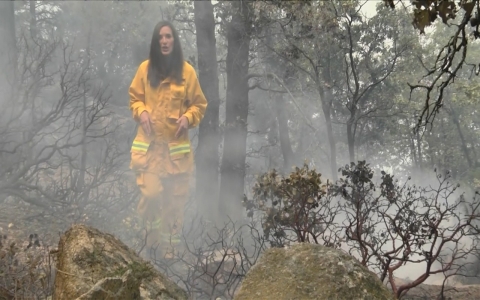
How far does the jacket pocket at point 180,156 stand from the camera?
21.0ft

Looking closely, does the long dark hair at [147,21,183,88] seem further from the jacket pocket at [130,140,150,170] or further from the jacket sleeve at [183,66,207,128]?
the jacket pocket at [130,140,150,170]

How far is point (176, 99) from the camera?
638 cm

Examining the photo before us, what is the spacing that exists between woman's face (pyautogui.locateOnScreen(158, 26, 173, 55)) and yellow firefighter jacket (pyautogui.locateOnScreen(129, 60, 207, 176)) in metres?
0.31

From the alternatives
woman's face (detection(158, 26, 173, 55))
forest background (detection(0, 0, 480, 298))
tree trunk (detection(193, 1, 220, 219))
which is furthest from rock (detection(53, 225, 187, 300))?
tree trunk (detection(193, 1, 220, 219))

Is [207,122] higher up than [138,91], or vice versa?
[138,91]

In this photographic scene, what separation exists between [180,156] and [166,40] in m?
1.43

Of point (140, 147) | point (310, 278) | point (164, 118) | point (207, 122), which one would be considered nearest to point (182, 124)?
point (164, 118)

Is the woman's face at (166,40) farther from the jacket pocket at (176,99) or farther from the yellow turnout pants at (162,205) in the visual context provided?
the yellow turnout pants at (162,205)

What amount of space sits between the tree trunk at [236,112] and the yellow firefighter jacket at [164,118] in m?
2.95

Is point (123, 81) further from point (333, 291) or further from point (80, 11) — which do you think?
point (333, 291)

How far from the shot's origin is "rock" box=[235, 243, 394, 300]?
2322 mm

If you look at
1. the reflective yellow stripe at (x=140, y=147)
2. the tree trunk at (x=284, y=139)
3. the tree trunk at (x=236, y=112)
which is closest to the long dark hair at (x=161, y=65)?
the reflective yellow stripe at (x=140, y=147)

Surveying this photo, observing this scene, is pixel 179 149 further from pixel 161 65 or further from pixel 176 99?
pixel 161 65

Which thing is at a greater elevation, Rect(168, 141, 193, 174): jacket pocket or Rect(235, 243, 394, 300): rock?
Rect(168, 141, 193, 174): jacket pocket
